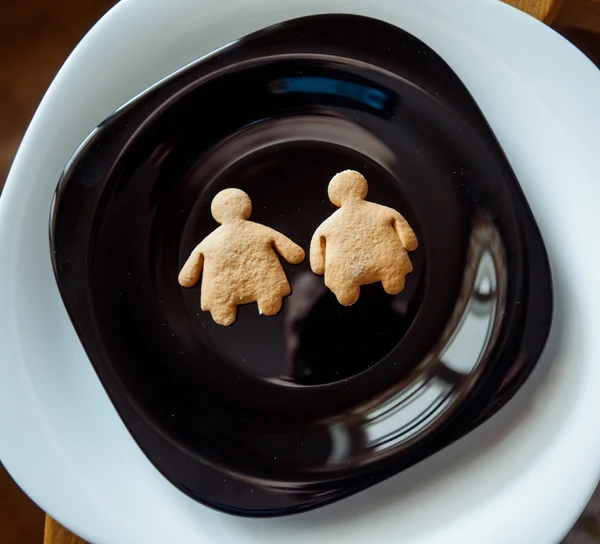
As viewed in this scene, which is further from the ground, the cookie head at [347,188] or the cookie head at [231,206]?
the cookie head at [347,188]

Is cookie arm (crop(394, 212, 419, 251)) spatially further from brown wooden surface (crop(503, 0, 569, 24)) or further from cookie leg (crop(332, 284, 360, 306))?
brown wooden surface (crop(503, 0, 569, 24))

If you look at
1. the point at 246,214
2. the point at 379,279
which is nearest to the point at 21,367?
the point at 246,214

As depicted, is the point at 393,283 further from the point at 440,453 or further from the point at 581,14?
the point at 581,14

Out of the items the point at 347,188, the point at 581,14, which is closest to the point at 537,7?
the point at 581,14

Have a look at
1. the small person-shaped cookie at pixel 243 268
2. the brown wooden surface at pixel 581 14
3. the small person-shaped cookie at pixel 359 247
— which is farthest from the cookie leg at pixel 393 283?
the brown wooden surface at pixel 581 14

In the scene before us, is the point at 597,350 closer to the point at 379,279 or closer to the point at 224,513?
the point at 379,279

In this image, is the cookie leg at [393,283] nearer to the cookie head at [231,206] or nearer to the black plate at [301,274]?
the black plate at [301,274]

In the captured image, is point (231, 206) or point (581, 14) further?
point (581, 14)
